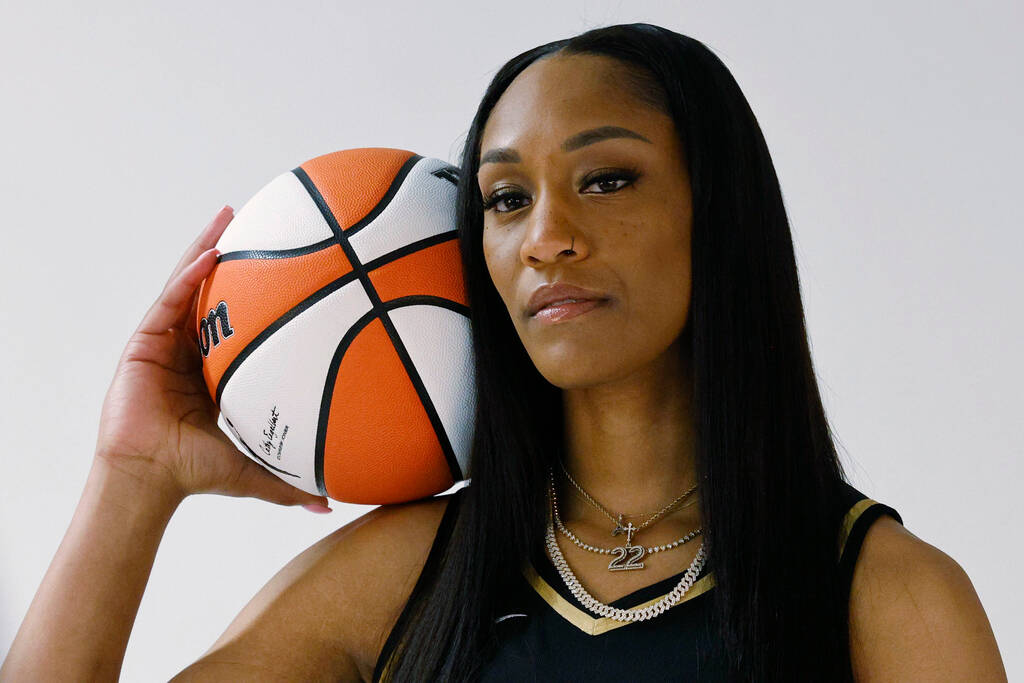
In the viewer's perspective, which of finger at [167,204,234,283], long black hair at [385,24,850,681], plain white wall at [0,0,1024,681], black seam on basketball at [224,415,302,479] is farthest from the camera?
plain white wall at [0,0,1024,681]

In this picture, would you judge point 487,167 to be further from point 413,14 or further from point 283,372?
point 413,14

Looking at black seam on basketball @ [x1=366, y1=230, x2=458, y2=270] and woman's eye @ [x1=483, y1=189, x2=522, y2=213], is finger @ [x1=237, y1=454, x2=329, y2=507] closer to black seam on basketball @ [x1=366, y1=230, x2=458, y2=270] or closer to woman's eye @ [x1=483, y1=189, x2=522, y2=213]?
black seam on basketball @ [x1=366, y1=230, x2=458, y2=270]

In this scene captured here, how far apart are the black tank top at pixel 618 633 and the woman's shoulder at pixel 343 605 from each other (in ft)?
0.68

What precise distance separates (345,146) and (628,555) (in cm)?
194

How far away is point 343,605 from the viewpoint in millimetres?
1762

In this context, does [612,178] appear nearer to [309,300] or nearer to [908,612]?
[309,300]

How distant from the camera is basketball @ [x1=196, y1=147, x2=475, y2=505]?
1609 mm

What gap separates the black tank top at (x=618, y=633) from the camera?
4.85ft

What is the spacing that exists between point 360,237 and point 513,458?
40 cm

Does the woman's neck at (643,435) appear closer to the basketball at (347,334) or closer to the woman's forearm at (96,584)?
the basketball at (347,334)

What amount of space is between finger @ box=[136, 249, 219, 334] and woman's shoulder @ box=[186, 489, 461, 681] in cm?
46

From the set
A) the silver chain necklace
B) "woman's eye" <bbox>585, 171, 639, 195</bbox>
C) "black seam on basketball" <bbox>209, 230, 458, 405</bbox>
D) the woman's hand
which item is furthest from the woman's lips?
the woman's hand

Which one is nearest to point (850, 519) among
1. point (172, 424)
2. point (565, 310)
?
point (565, 310)

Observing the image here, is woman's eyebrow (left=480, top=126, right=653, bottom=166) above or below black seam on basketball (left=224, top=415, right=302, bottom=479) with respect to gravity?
above
